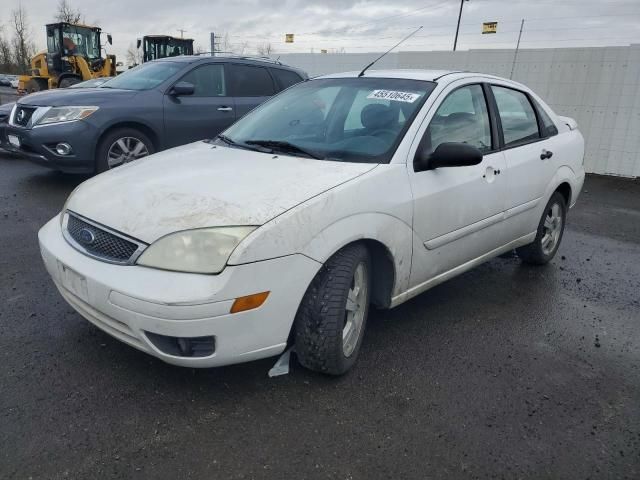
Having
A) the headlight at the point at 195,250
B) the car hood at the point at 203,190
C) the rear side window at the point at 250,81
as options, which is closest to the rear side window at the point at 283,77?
the rear side window at the point at 250,81

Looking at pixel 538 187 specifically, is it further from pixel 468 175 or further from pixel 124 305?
pixel 124 305

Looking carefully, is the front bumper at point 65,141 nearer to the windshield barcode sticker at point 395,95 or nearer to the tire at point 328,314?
the windshield barcode sticker at point 395,95

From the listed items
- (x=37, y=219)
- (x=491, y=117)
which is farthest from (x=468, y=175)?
(x=37, y=219)

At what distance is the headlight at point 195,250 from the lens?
88.0 inches

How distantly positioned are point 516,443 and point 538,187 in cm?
241

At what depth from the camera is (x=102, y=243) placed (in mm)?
2490

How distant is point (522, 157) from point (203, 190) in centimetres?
255

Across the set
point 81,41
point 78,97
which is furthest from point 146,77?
point 81,41

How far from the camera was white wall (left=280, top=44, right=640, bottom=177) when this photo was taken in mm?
9805

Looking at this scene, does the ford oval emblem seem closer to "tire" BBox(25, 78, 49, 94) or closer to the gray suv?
the gray suv

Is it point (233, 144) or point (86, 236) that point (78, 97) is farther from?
point (86, 236)

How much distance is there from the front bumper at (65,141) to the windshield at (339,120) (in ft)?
10.1

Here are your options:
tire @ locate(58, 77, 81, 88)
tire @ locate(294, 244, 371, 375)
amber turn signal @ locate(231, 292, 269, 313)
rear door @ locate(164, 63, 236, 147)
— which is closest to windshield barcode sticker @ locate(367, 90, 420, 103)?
tire @ locate(294, 244, 371, 375)

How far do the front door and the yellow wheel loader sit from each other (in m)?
18.2
